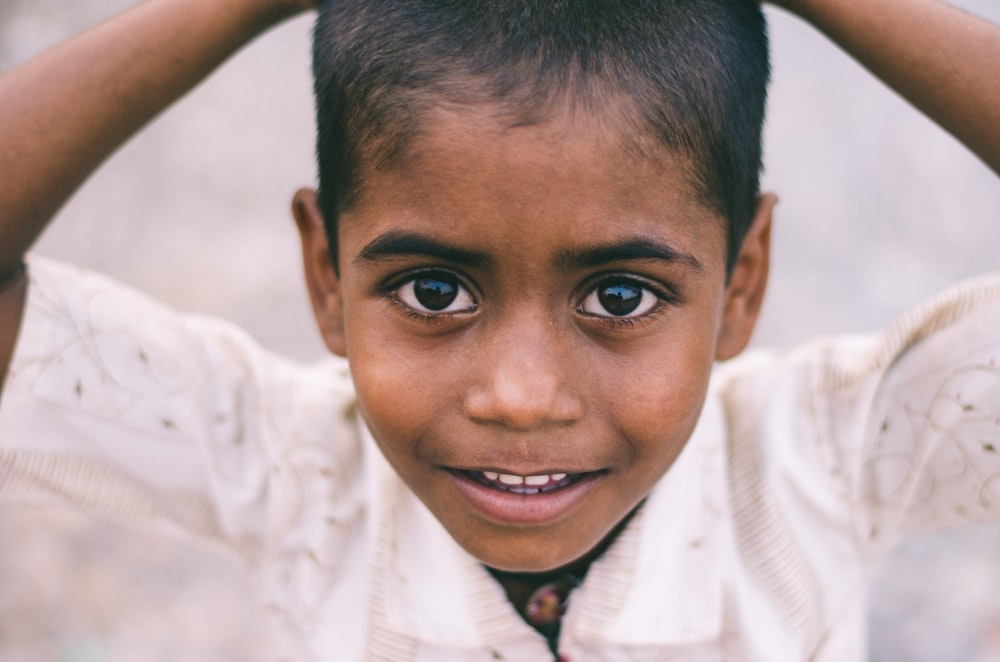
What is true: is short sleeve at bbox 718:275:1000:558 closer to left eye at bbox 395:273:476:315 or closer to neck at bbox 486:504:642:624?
neck at bbox 486:504:642:624

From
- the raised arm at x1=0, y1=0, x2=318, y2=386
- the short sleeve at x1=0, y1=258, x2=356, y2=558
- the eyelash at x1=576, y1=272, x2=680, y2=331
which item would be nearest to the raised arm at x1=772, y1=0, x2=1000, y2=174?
the eyelash at x1=576, y1=272, x2=680, y2=331

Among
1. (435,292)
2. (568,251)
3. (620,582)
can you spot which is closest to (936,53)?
(568,251)

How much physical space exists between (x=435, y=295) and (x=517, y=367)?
115 mm

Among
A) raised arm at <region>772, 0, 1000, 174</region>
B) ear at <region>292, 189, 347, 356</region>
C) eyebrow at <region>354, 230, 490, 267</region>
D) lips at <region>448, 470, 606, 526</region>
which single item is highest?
raised arm at <region>772, 0, 1000, 174</region>

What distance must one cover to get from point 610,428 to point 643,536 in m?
0.25

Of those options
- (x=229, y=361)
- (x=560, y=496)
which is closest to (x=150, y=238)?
(x=229, y=361)

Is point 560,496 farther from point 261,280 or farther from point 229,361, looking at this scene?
point 261,280

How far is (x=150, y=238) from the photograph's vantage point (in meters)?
2.20

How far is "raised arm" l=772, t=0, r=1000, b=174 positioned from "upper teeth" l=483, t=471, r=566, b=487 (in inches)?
18.7

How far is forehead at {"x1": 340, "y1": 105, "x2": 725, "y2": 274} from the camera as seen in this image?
2.55ft

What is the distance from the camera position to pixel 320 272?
40.3 inches

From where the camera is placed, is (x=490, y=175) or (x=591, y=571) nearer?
(x=490, y=175)

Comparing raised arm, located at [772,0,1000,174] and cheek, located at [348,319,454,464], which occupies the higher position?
raised arm, located at [772,0,1000,174]

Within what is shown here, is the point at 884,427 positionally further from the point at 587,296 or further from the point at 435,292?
the point at 435,292
